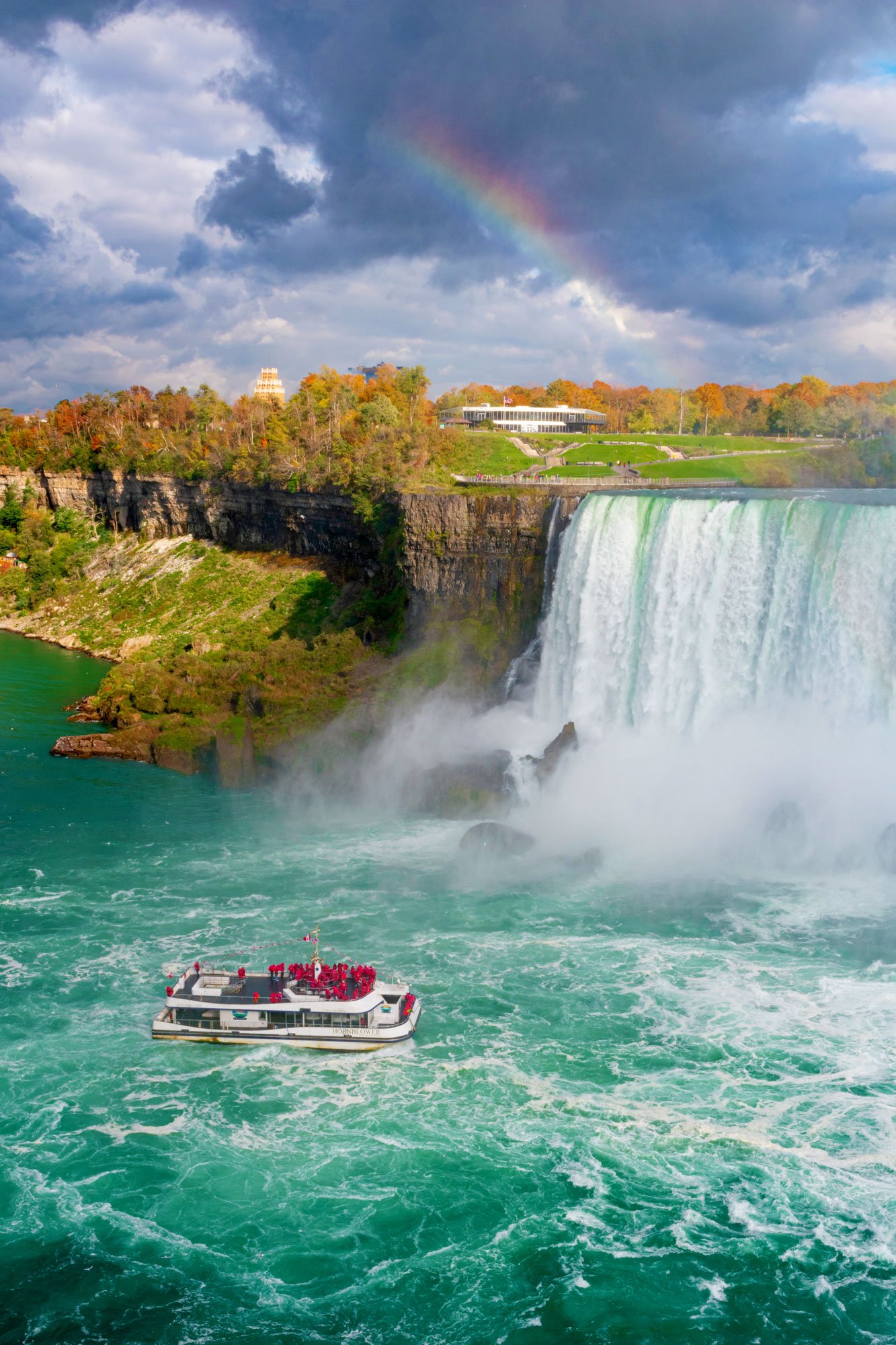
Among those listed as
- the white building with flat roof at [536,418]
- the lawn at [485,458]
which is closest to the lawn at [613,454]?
the lawn at [485,458]

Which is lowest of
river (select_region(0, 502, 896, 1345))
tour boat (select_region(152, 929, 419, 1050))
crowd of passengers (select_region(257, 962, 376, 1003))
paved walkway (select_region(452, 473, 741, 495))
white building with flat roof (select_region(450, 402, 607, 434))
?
river (select_region(0, 502, 896, 1345))

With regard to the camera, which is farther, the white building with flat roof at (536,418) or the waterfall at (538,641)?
the white building with flat roof at (536,418)

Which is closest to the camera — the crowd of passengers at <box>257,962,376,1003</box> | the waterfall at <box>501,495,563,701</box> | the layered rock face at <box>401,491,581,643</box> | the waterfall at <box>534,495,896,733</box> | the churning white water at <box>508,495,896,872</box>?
the crowd of passengers at <box>257,962,376,1003</box>

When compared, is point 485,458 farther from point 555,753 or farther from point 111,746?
point 555,753

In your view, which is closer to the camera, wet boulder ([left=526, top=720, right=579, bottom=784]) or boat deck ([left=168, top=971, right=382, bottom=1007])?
boat deck ([left=168, top=971, right=382, bottom=1007])

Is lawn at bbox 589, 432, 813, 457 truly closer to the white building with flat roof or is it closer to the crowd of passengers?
the white building with flat roof

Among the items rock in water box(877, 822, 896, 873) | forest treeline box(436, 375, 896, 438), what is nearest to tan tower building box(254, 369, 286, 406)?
forest treeline box(436, 375, 896, 438)

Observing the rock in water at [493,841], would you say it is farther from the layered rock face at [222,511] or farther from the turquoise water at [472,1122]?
the layered rock face at [222,511]
